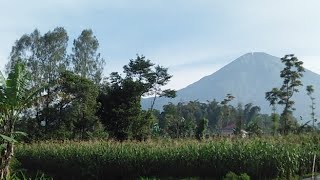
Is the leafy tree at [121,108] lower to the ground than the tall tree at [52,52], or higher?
lower

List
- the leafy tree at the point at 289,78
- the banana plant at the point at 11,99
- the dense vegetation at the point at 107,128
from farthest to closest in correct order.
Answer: the leafy tree at the point at 289,78, the dense vegetation at the point at 107,128, the banana plant at the point at 11,99

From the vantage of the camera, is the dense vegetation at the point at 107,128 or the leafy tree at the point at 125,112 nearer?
the dense vegetation at the point at 107,128

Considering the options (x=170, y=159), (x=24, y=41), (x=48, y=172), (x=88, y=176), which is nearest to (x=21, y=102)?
(x=170, y=159)

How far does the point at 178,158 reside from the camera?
17.5m

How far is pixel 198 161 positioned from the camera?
1691cm

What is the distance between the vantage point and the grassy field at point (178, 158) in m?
15.3

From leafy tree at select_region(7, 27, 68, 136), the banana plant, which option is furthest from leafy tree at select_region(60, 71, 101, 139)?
the banana plant

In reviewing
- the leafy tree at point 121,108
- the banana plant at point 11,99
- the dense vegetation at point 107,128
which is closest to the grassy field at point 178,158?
the dense vegetation at point 107,128

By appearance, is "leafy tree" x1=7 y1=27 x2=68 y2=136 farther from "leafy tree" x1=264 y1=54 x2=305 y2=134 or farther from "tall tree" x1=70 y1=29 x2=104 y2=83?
"leafy tree" x1=264 y1=54 x2=305 y2=134

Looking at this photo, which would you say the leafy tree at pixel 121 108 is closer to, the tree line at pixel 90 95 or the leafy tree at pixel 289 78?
A: the tree line at pixel 90 95

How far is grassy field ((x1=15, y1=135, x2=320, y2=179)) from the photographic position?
15.3m

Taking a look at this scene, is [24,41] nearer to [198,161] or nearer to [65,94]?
[65,94]

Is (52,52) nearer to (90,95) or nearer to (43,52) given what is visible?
(43,52)

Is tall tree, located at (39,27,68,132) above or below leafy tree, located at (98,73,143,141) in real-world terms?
above
